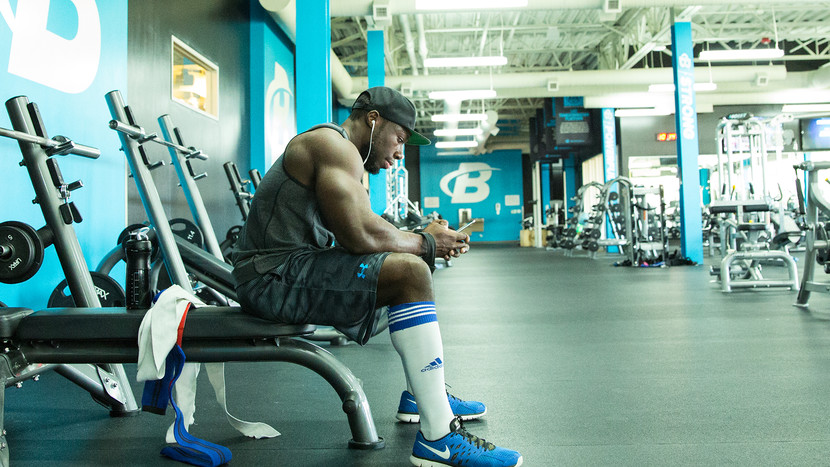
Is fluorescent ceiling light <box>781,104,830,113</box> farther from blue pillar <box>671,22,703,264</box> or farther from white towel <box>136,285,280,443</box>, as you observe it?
white towel <box>136,285,280,443</box>

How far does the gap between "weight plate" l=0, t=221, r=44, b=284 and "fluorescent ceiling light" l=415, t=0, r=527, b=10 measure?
5544 millimetres

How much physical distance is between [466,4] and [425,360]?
19.7 feet

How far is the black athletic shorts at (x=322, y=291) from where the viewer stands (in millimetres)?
1444

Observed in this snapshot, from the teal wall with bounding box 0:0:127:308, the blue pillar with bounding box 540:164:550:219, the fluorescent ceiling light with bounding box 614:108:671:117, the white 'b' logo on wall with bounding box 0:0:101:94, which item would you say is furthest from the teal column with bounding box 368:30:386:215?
the blue pillar with bounding box 540:164:550:219

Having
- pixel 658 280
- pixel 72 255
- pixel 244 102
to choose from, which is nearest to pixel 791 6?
pixel 658 280

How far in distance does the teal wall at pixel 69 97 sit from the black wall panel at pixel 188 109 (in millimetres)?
495

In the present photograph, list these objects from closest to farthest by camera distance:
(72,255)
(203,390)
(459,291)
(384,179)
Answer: (72,255), (203,390), (459,291), (384,179)

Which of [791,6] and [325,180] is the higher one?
[791,6]

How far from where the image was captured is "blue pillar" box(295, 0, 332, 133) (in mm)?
5186

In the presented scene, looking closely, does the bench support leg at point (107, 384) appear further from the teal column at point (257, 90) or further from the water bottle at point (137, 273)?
the teal column at point (257, 90)

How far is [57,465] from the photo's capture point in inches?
57.7

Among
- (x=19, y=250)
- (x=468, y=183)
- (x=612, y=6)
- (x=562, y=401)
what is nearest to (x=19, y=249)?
(x=19, y=250)

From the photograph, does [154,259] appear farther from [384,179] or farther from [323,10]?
[384,179]

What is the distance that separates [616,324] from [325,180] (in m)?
2.68
